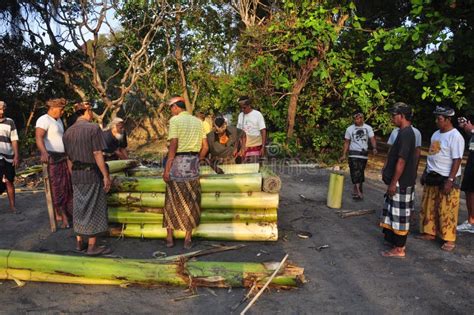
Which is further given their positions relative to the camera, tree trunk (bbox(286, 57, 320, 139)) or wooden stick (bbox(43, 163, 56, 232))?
tree trunk (bbox(286, 57, 320, 139))

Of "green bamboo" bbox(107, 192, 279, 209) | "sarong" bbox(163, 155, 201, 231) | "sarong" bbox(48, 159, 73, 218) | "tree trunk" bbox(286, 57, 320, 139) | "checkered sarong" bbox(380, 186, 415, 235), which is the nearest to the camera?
"checkered sarong" bbox(380, 186, 415, 235)

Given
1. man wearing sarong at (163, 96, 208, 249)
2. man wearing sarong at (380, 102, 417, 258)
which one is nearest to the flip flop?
man wearing sarong at (380, 102, 417, 258)

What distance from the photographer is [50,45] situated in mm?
13930

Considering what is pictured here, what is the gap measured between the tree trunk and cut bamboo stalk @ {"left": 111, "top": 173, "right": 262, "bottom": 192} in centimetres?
689

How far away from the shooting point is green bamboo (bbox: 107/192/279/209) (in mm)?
4996

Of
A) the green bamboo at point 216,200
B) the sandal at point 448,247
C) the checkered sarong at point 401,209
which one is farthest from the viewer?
the green bamboo at point 216,200

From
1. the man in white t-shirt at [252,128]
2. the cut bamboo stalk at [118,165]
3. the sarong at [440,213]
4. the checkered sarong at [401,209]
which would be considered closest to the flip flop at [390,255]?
the checkered sarong at [401,209]

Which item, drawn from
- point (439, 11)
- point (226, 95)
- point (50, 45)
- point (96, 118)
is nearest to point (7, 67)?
point (50, 45)

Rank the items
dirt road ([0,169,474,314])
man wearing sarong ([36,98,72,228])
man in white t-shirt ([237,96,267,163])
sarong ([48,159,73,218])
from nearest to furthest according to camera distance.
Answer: dirt road ([0,169,474,314]), man wearing sarong ([36,98,72,228]), sarong ([48,159,73,218]), man in white t-shirt ([237,96,267,163])

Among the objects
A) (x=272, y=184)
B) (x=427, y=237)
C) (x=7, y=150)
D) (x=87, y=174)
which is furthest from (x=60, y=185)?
(x=427, y=237)

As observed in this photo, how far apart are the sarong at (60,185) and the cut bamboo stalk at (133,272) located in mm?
1760

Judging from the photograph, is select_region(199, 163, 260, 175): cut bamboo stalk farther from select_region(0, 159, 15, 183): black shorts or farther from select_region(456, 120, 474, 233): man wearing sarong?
select_region(0, 159, 15, 183): black shorts

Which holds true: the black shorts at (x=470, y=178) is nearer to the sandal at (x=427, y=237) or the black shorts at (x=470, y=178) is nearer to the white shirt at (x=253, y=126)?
the sandal at (x=427, y=237)

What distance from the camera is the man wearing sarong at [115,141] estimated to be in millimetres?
6316
